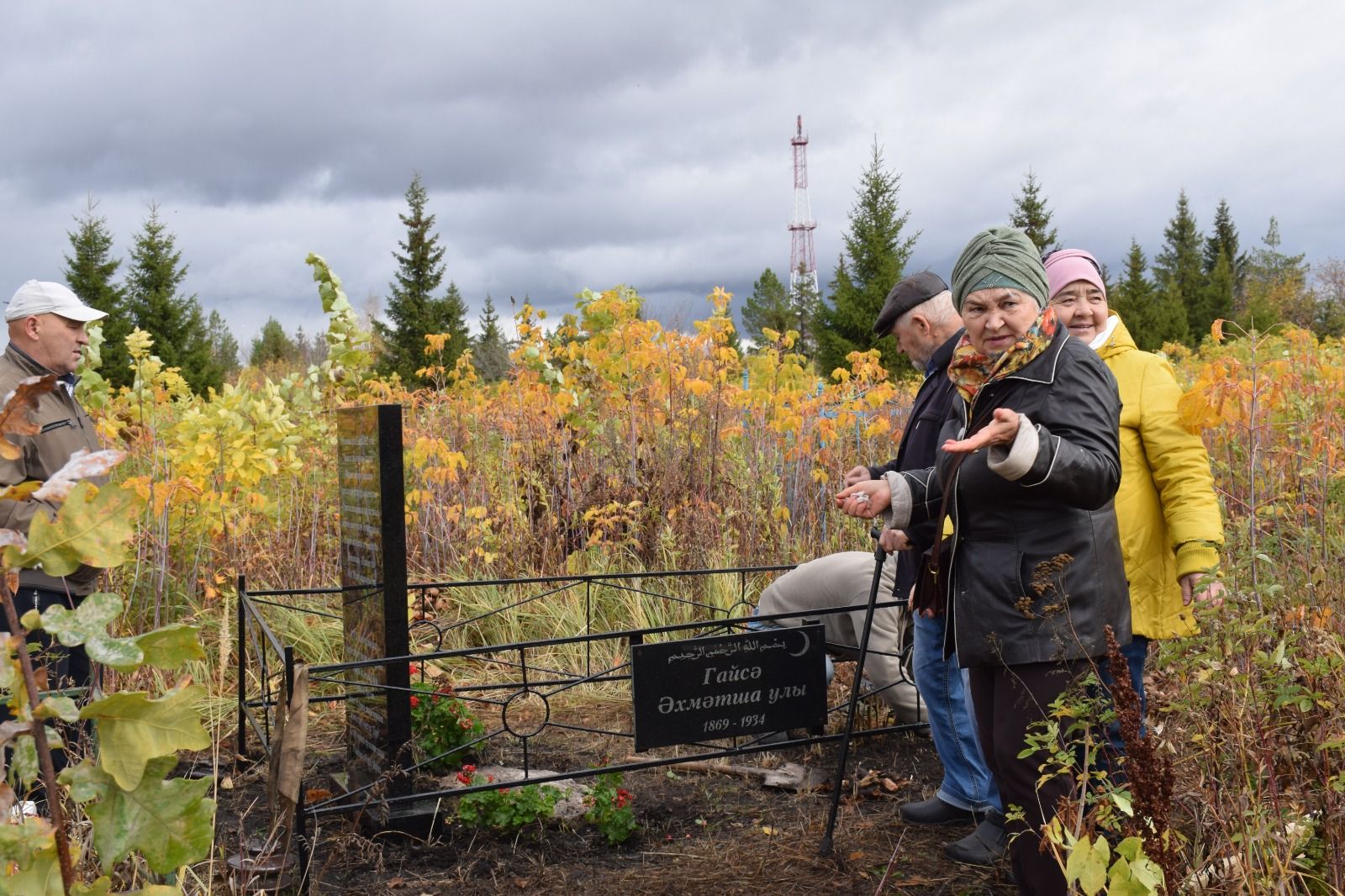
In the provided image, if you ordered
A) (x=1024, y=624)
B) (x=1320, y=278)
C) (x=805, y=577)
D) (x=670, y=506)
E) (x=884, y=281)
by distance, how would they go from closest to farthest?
(x=1024, y=624) → (x=805, y=577) → (x=670, y=506) → (x=884, y=281) → (x=1320, y=278)

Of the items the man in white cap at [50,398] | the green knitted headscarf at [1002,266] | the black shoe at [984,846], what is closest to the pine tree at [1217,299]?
the black shoe at [984,846]

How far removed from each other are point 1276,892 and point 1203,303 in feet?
129

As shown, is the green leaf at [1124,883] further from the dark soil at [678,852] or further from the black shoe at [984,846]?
the black shoe at [984,846]

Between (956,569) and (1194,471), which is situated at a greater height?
(1194,471)

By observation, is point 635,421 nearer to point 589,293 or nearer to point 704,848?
point 589,293

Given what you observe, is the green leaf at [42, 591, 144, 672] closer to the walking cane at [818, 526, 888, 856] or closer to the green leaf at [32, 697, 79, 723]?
the green leaf at [32, 697, 79, 723]

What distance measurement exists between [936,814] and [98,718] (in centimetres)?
287

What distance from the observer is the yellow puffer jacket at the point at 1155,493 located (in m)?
2.72

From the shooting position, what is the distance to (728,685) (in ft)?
10.5

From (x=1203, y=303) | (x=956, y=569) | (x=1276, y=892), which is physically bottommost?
(x=1276, y=892)

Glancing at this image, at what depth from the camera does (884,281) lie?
29125mm

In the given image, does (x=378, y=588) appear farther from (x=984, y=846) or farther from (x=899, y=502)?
(x=984, y=846)

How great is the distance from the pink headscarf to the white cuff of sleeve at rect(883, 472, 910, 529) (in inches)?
31.7

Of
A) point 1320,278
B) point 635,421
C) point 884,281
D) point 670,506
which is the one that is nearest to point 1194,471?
point 670,506
